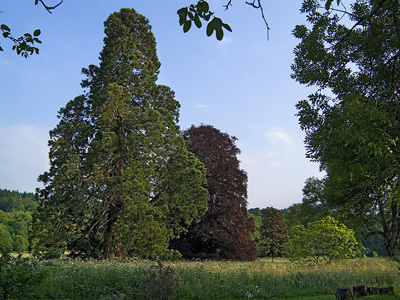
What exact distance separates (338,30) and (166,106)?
35.1 feet

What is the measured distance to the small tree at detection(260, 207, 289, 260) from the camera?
3497cm

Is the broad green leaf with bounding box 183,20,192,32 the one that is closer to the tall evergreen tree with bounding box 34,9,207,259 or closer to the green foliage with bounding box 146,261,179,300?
the green foliage with bounding box 146,261,179,300

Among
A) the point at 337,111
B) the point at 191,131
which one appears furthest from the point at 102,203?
the point at 337,111

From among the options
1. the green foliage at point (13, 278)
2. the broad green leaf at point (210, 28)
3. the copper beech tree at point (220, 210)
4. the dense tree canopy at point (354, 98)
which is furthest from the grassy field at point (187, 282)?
the copper beech tree at point (220, 210)

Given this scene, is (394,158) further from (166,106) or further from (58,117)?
(58,117)

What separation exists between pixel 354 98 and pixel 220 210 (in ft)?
44.2

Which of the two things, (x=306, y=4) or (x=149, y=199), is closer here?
(x=306, y=4)

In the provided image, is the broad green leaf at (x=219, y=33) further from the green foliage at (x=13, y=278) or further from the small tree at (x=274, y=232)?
the small tree at (x=274, y=232)

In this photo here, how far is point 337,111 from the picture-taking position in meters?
7.11

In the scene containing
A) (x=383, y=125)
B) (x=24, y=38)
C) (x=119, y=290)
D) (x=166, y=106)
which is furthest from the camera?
(x=166, y=106)

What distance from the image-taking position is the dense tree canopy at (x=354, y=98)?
20.1ft

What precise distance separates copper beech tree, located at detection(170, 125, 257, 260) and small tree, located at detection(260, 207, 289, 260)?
15663 mm

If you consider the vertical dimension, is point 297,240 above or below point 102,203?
below

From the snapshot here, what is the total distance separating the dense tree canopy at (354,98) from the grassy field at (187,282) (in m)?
2.74
